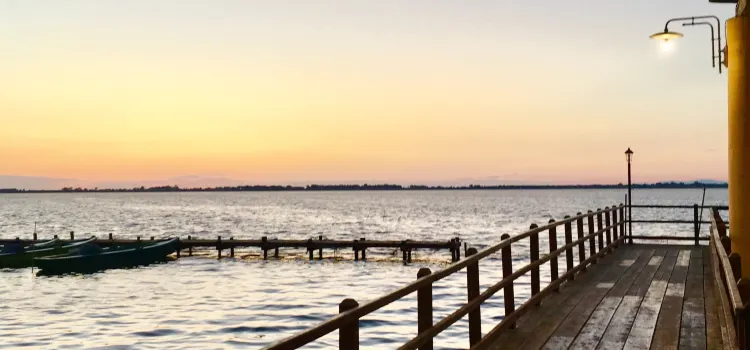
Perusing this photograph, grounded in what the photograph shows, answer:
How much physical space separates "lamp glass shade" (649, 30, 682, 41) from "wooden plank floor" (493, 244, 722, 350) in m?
5.14

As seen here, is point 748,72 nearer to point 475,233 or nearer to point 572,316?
point 572,316

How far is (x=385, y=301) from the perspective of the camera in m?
5.23

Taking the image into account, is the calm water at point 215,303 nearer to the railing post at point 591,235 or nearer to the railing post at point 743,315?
the railing post at point 591,235

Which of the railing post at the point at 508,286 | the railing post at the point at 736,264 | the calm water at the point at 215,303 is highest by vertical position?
the railing post at the point at 736,264

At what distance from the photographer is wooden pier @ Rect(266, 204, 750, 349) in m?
5.21

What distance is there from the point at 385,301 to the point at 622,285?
8155 mm

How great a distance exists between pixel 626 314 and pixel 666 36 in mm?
8484

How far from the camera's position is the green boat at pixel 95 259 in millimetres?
36625

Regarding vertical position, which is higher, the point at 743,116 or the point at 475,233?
the point at 743,116

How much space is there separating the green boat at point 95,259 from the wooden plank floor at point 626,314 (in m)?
30.4

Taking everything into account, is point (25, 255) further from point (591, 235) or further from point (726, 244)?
point (726, 244)

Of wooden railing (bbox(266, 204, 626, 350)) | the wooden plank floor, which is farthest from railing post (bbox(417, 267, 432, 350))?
the wooden plank floor

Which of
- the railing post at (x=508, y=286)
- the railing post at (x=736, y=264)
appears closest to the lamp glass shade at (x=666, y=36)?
the railing post at (x=508, y=286)

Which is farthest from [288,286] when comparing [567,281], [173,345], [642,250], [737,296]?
[737,296]
